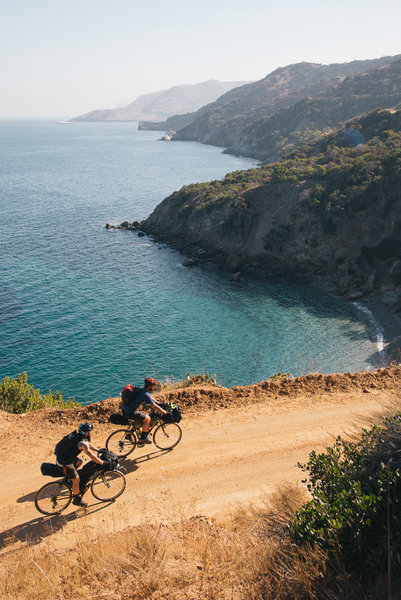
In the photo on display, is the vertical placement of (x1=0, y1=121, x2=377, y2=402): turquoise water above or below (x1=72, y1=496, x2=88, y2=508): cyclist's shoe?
below

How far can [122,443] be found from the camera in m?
12.8

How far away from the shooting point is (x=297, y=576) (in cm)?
709

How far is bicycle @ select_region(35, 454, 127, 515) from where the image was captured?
1067 cm

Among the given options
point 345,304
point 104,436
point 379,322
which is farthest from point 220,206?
point 104,436

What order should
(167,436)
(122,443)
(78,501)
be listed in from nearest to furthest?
1. (78,501)
2. (122,443)
3. (167,436)

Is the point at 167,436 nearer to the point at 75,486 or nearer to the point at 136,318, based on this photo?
the point at 75,486

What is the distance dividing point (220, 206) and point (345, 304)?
30.1 meters

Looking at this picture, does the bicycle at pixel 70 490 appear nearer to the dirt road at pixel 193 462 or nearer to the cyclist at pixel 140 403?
the dirt road at pixel 193 462

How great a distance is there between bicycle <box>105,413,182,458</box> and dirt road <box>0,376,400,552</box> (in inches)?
12.5

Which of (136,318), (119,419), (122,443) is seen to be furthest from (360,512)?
(136,318)

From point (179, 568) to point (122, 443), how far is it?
520cm

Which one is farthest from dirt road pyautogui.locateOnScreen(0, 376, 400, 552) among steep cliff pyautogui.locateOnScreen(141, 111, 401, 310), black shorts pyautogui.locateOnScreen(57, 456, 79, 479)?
steep cliff pyautogui.locateOnScreen(141, 111, 401, 310)

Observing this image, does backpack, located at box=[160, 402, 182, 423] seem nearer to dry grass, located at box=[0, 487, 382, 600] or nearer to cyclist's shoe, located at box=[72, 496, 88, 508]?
cyclist's shoe, located at box=[72, 496, 88, 508]

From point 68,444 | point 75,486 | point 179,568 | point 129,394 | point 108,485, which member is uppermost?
point 129,394
